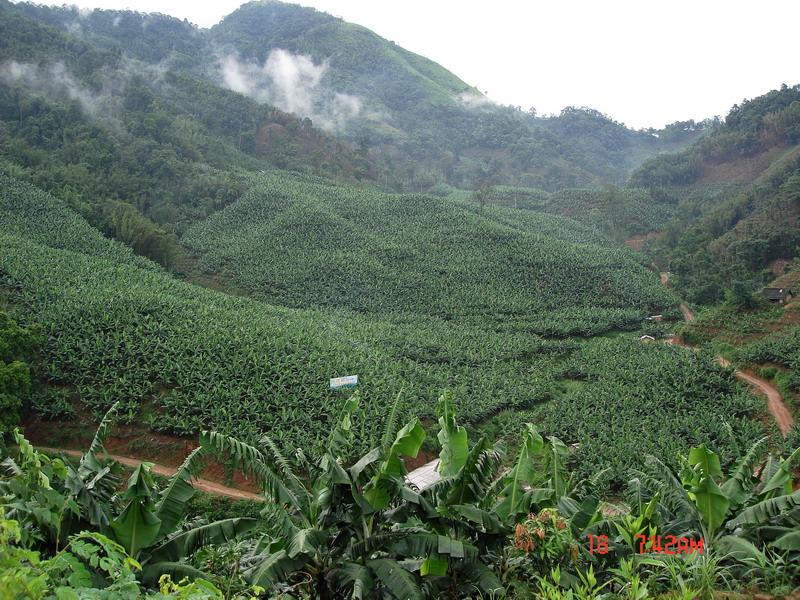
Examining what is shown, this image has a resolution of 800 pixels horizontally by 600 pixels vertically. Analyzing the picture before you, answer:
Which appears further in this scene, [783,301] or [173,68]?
[173,68]

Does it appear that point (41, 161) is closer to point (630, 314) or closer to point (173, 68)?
point (630, 314)

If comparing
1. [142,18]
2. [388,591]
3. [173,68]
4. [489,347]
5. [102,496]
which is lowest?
[489,347]

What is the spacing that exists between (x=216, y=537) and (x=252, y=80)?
417ft

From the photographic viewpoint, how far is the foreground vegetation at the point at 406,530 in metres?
5.13

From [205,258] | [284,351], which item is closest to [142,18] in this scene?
[205,258]

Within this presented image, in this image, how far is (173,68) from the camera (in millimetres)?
98375

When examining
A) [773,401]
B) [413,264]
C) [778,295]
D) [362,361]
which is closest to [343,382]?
[362,361]

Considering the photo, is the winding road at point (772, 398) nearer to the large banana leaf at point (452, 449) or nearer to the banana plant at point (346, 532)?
the large banana leaf at point (452, 449)

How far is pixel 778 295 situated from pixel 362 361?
68.4 ft

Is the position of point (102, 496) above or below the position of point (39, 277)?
above

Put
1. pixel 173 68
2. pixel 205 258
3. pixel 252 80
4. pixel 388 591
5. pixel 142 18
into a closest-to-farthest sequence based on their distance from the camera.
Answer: pixel 388 591 < pixel 205 258 < pixel 173 68 < pixel 142 18 < pixel 252 80
